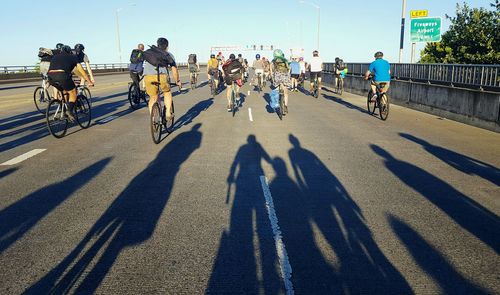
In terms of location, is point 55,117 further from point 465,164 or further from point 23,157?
point 465,164

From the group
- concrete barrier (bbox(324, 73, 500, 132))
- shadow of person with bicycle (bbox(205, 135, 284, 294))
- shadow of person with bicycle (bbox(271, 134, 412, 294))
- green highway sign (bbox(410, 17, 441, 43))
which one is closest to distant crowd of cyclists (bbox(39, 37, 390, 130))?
concrete barrier (bbox(324, 73, 500, 132))

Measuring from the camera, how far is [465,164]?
270 inches

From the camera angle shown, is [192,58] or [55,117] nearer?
[55,117]

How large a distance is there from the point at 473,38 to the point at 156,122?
18923 mm

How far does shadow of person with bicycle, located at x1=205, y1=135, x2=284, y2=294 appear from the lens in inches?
119

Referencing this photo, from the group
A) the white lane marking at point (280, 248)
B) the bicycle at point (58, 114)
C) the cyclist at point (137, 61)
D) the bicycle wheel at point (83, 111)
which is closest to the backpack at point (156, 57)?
the bicycle at point (58, 114)

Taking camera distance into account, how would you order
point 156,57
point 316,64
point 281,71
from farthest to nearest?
point 316,64 → point 281,71 → point 156,57

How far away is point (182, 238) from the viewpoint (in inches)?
151

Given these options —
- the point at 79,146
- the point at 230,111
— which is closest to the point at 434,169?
the point at 79,146

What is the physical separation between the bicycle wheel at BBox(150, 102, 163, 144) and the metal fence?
30.4 ft

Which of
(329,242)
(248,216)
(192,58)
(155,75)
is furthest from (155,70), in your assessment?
(192,58)

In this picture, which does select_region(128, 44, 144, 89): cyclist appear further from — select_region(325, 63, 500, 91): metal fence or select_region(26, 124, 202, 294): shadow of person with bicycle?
select_region(325, 63, 500, 91): metal fence

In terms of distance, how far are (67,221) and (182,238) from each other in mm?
1432

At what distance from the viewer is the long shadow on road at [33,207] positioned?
12.9ft
